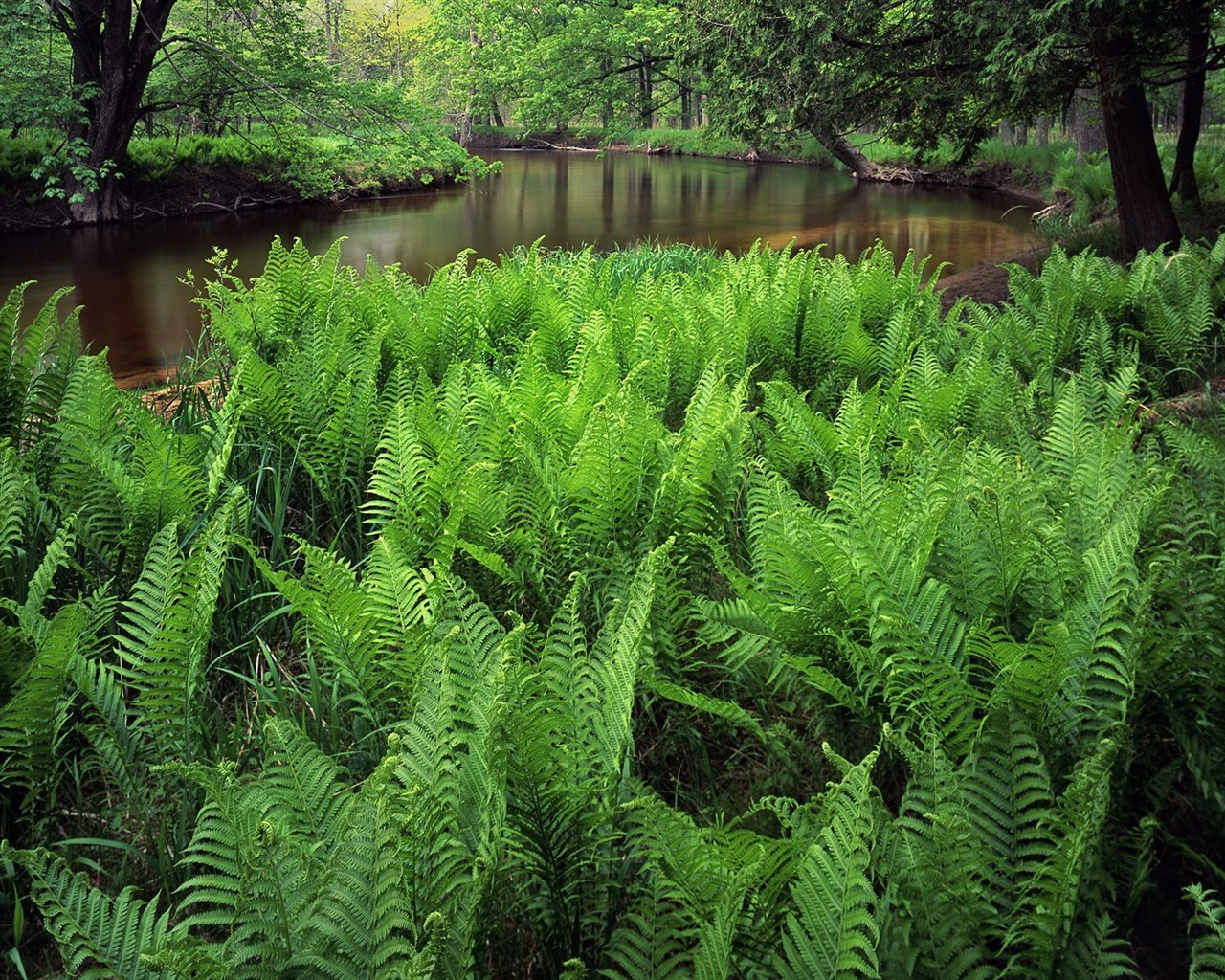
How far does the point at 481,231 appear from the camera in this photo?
56.5 ft

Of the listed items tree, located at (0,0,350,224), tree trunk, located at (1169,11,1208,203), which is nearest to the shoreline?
tree, located at (0,0,350,224)

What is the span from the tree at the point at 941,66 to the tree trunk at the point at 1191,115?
224mm

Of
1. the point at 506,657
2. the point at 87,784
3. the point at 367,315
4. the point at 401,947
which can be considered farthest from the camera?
the point at 367,315

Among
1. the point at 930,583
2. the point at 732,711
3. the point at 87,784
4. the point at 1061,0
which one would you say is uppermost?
the point at 1061,0

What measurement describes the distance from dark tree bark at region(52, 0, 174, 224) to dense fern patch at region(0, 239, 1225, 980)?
15430 mm

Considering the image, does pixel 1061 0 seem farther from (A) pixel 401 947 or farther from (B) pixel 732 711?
(A) pixel 401 947

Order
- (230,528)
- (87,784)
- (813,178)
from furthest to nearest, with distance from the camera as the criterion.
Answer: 1. (813,178)
2. (230,528)
3. (87,784)

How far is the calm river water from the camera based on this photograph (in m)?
11.8

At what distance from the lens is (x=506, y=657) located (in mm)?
1623

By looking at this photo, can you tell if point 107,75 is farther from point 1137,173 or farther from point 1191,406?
point 1191,406

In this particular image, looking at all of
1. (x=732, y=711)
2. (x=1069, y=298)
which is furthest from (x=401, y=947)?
(x=1069, y=298)

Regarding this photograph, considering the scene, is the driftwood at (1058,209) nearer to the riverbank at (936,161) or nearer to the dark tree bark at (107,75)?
the riverbank at (936,161)

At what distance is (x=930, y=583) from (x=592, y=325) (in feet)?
8.31

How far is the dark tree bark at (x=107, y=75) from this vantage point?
53.9ft
